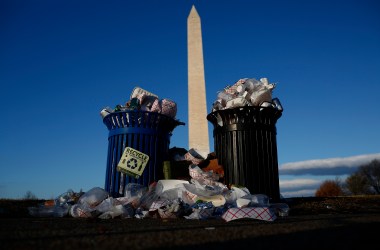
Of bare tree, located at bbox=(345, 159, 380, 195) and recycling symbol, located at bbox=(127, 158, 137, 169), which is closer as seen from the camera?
recycling symbol, located at bbox=(127, 158, 137, 169)

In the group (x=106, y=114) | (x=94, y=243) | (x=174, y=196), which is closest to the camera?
(x=94, y=243)

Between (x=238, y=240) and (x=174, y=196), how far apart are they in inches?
72.9

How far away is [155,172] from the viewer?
362 cm

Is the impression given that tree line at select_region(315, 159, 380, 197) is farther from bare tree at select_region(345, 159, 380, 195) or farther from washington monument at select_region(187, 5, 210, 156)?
washington monument at select_region(187, 5, 210, 156)

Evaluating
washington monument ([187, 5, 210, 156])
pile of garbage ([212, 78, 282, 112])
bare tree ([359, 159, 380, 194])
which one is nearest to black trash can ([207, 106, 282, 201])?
pile of garbage ([212, 78, 282, 112])

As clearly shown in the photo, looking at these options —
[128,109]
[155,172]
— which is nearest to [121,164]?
[155,172]

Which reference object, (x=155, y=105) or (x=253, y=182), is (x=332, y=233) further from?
(x=155, y=105)

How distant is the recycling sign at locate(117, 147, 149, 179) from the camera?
11.4 feet

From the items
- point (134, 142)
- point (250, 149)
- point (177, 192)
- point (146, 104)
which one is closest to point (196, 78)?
point (146, 104)

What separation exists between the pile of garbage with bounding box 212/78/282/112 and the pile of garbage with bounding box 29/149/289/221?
74 cm

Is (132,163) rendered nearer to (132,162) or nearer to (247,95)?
(132,162)

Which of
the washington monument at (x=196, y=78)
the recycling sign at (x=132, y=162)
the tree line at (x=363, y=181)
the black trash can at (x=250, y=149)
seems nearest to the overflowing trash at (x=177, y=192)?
the recycling sign at (x=132, y=162)

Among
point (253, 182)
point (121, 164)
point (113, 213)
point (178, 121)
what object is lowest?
point (113, 213)

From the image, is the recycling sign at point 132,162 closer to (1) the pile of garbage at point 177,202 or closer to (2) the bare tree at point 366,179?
(1) the pile of garbage at point 177,202
